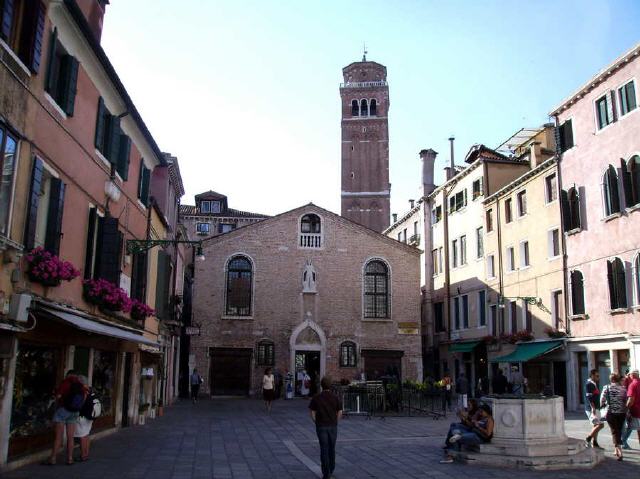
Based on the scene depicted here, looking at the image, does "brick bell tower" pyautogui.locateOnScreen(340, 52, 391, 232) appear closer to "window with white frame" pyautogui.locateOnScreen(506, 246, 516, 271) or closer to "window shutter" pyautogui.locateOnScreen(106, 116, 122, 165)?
"window with white frame" pyautogui.locateOnScreen(506, 246, 516, 271)

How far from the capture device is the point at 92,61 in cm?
1261

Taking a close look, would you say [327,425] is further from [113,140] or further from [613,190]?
[613,190]

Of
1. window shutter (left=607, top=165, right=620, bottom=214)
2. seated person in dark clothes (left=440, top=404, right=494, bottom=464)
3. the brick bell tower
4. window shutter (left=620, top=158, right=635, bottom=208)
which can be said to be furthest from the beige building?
the brick bell tower

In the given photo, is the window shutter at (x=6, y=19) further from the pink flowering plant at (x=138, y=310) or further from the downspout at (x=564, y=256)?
the downspout at (x=564, y=256)

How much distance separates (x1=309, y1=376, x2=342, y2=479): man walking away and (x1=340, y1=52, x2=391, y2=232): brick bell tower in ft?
173

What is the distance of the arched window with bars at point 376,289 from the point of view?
33562 mm

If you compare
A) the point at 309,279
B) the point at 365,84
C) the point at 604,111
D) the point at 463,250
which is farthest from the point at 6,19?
the point at 365,84

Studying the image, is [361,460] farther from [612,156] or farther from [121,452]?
[612,156]

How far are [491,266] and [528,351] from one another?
6408mm

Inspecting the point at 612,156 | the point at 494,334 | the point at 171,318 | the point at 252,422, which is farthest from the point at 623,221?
the point at 171,318

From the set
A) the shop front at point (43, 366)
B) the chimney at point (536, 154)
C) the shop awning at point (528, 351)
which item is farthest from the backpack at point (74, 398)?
the chimney at point (536, 154)

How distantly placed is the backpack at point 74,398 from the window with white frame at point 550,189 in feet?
72.5

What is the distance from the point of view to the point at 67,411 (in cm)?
1023

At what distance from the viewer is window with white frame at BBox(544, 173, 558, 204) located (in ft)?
89.3
